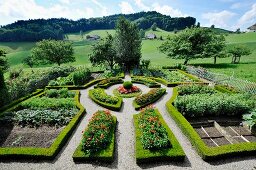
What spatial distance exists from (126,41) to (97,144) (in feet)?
89.0

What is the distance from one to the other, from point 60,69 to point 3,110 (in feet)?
56.7

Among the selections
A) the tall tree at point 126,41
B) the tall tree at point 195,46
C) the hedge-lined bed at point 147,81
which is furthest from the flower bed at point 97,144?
the tall tree at point 195,46

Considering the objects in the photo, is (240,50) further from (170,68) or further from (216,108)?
(216,108)

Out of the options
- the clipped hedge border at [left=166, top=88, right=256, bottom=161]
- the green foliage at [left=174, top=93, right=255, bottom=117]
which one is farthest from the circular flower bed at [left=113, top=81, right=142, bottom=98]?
the clipped hedge border at [left=166, top=88, right=256, bottom=161]

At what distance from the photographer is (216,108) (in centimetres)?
1928

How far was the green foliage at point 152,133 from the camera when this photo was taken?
13742mm

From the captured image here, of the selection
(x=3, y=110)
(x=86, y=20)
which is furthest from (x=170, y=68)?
(x=86, y=20)

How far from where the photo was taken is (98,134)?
14.6m

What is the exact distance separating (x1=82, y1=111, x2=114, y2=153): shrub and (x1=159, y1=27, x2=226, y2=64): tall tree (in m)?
36.5

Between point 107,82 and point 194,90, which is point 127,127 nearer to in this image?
point 194,90

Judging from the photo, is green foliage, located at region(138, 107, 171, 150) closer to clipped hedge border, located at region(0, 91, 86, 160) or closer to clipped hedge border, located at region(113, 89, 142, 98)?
clipped hedge border, located at region(0, 91, 86, 160)

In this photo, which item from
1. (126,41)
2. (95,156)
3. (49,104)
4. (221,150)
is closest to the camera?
(95,156)

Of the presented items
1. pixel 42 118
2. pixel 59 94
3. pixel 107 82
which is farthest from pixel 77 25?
pixel 42 118

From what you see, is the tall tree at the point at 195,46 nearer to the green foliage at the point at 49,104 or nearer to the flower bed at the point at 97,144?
the green foliage at the point at 49,104
